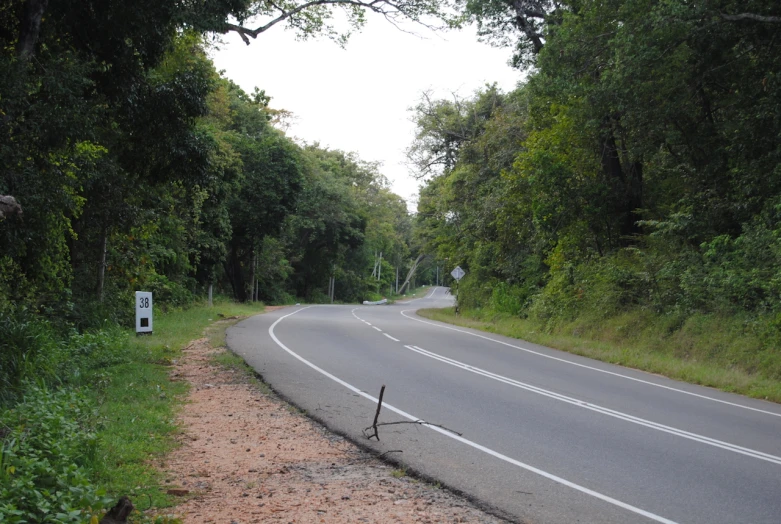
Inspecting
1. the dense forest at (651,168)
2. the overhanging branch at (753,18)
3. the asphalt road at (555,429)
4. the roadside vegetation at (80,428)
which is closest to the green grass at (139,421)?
the roadside vegetation at (80,428)

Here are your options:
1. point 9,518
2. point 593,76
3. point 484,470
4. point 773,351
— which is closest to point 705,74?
point 593,76

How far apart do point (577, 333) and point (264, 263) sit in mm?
30321

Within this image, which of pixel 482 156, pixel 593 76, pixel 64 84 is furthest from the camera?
pixel 482 156

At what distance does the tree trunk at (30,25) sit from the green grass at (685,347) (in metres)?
12.9

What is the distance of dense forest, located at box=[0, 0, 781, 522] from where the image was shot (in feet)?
29.5

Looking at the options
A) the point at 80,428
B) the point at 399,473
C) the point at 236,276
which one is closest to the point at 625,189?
the point at 399,473

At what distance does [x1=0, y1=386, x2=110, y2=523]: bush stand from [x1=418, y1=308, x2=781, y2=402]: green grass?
1084cm

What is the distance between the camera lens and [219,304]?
115ft

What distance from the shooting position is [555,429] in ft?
26.9

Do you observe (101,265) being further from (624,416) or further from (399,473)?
(624,416)

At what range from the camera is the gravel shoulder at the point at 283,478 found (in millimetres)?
5219

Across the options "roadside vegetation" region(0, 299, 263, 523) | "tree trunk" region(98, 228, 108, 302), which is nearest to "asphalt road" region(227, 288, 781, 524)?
"roadside vegetation" region(0, 299, 263, 523)

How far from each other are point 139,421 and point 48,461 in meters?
2.51

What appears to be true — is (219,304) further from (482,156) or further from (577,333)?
(577,333)
